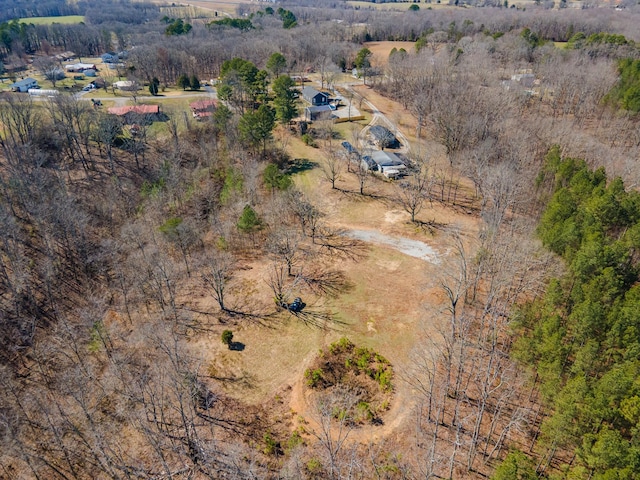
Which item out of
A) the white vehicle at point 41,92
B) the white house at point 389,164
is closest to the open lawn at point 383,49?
the white house at point 389,164

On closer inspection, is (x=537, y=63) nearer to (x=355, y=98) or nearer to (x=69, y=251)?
(x=355, y=98)

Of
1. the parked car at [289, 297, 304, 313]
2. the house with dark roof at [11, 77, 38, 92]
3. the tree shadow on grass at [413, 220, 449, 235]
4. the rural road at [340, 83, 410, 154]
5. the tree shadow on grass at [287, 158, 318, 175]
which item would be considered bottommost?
the parked car at [289, 297, 304, 313]

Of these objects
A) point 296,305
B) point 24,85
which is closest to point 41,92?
point 24,85

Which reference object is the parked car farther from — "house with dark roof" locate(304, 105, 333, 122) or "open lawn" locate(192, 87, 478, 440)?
"house with dark roof" locate(304, 105, 333, 122)

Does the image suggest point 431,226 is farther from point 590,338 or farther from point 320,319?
point 590,338

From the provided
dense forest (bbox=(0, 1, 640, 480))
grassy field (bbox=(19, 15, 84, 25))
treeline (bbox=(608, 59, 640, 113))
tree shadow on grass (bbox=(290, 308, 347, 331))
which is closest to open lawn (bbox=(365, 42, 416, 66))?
dense forest (bbox=(0, 1, 640, 480))

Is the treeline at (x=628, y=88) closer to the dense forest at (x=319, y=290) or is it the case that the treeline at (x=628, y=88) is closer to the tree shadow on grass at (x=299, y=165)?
the dense forest at (x=319, y=290)
